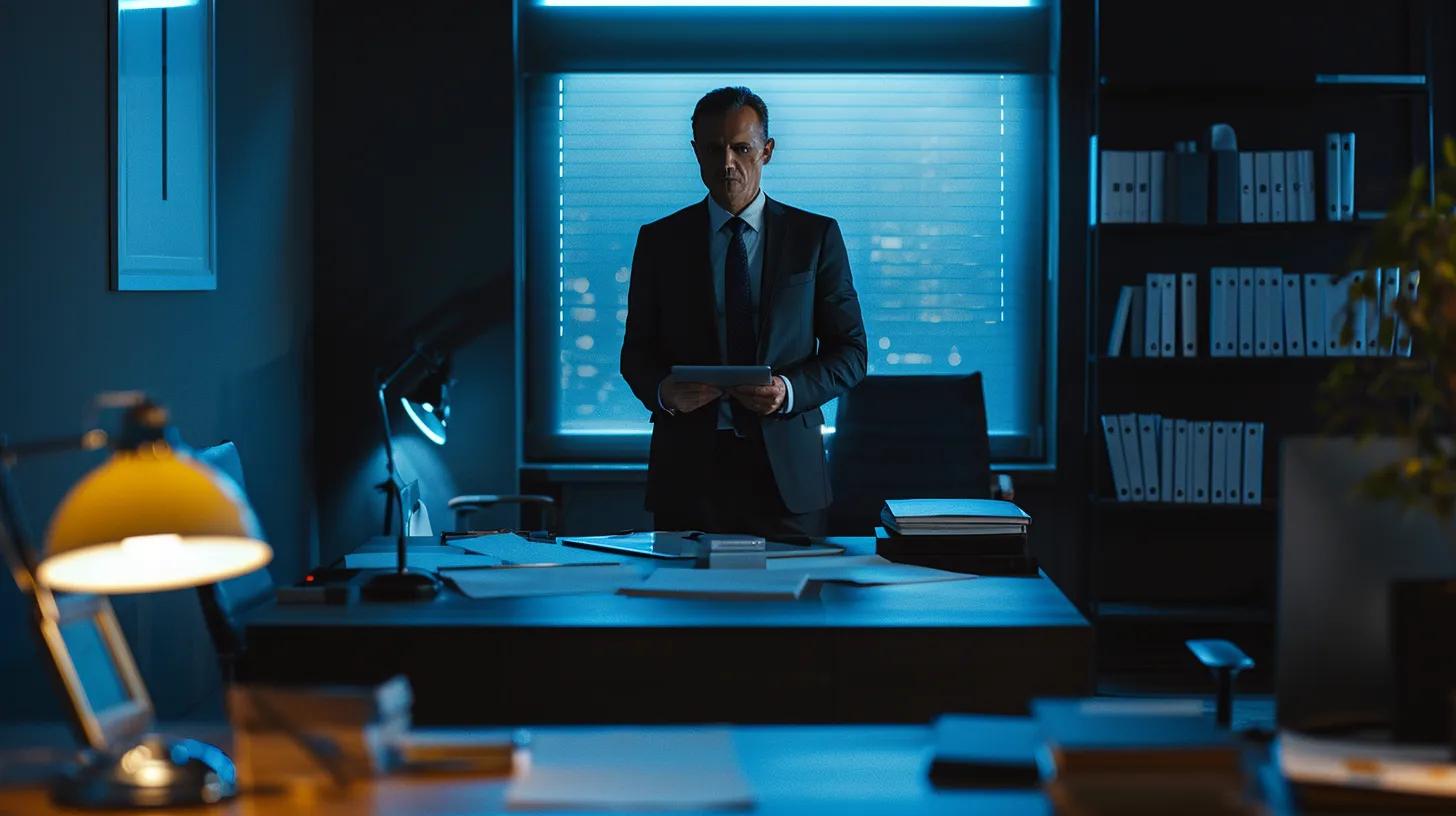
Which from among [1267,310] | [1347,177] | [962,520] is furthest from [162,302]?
[1347,177]

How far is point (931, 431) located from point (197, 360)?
80.7 inches

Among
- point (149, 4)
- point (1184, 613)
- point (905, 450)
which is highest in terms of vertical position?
point (149, 4)

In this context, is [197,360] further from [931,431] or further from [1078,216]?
[1078,216]

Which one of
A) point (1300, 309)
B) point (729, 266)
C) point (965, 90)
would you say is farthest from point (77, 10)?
point (1300, 309)

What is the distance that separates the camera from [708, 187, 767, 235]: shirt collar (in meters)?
3.98

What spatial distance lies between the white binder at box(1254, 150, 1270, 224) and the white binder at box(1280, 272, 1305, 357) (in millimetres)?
220

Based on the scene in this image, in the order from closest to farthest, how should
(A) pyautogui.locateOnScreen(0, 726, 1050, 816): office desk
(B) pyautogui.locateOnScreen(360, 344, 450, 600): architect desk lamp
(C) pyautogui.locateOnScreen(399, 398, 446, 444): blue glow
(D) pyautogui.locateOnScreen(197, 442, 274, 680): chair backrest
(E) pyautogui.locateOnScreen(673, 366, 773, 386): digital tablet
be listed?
1. (A) pyautogui.locateOnScreen(0, 726, 1050, 816): office desk
2. (D) pyautogui.locateOnScreen(197, 442, 274, 680): chair backrest
3. (E) pyautogui.locateOnScreen(673, 366, 773, 386): digital tablet
4. (B) pyautogui.locateOnScreen(360, 344, 450, 600): architect desk lamp
5. (C) pyautogui.locateOnScreen(399, 398, 446, 444): blue glow

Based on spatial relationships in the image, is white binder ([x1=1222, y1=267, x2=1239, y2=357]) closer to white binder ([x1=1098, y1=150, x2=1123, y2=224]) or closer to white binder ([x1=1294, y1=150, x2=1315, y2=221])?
white binder ([x1=1294, y1=150, x2=1315, y2=221])

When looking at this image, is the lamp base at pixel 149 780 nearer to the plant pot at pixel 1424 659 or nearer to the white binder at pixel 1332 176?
the plant pot at pixel 1424 659

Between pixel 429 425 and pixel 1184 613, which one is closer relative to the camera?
pixel 429 425

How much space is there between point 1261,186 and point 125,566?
423 centimetres

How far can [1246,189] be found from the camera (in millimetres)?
5035

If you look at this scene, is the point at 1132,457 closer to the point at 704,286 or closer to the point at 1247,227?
the point at 1247,227

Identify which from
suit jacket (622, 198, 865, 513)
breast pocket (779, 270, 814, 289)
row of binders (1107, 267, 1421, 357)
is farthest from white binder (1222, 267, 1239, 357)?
breast pocket (779, 270, 814, 289)
